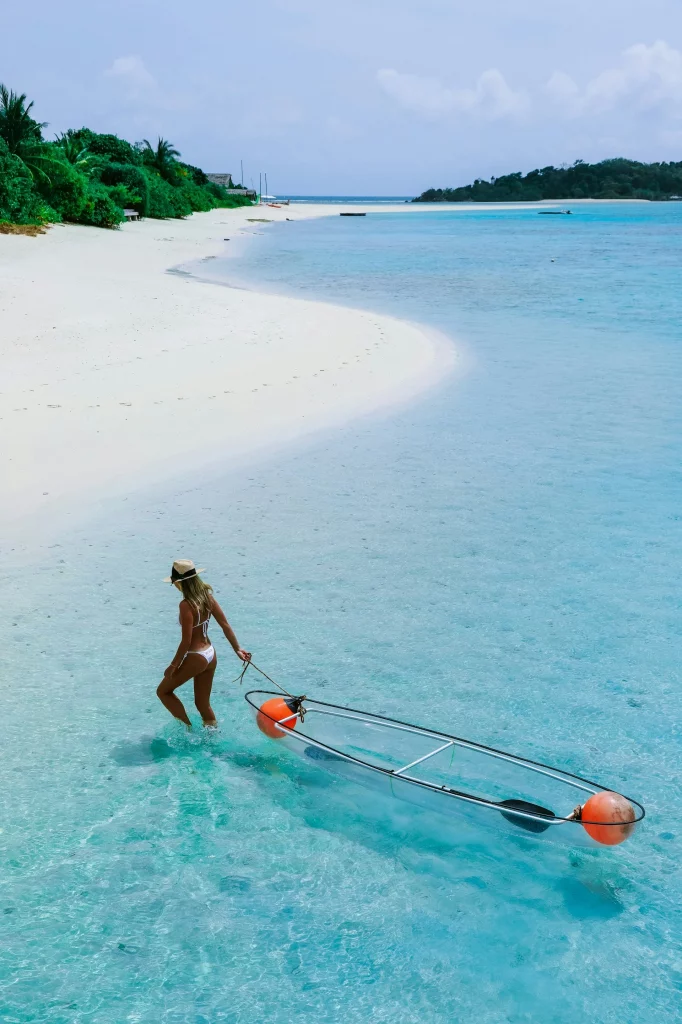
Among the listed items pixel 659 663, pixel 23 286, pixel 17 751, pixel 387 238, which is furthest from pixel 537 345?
pixel 387 238

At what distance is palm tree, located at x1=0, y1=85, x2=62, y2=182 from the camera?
39.8 meters

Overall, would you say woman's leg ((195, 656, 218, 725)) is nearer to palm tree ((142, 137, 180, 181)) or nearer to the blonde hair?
the blonde hair

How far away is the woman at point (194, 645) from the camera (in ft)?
19.6

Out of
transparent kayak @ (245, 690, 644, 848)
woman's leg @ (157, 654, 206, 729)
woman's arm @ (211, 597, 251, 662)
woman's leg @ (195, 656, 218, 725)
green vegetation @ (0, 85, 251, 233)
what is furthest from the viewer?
green vegetation @ (0, 85, 251, 233)

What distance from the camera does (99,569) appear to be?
930 centimetres

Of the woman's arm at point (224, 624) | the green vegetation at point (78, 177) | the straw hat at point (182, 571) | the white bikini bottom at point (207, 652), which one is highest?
the green vegetation at point (78, 177)

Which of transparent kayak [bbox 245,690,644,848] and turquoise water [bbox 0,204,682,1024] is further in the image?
transparent kayak [bbox 245,690,644,848]

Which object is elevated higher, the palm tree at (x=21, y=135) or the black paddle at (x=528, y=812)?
the palm tree at (x=21, y=135)

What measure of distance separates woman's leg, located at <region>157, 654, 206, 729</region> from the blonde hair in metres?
0.41

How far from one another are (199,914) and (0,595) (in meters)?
4.58

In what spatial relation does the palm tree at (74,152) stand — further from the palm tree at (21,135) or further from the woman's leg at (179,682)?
the woman's leg at (179,682)

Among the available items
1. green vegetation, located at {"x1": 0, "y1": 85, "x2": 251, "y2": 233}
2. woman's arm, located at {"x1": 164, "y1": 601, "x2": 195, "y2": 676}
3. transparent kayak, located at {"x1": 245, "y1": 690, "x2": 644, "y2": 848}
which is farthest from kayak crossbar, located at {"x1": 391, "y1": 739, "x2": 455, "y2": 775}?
green vegetation, located at {"x1": 0, "y1": 85, "x2": 251, "y2": 233}

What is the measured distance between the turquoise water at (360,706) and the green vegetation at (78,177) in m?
29.7

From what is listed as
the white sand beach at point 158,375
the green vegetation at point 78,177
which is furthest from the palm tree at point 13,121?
the white sand beach at point 158,375
